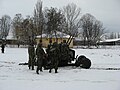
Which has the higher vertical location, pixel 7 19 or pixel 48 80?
pixel 7 19

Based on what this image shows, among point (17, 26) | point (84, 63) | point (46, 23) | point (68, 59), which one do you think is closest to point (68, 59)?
point (68, 59)

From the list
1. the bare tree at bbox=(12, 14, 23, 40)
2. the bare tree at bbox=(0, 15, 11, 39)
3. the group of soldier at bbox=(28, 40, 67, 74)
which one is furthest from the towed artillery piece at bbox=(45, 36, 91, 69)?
the bare tree at bbox=(0, 15, 11, 39)

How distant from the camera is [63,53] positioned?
Result: 16281 millimetres

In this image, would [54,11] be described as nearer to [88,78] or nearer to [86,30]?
[86,30]

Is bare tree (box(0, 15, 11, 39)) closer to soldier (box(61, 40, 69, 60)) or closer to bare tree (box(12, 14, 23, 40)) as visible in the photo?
bare tree (box(12, 14, 23, 40))

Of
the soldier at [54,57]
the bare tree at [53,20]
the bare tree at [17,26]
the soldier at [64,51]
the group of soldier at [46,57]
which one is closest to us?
the group of soldier at [46,57]

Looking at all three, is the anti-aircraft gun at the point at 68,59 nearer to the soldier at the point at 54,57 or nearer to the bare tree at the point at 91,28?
the soldier at the point at 54,57

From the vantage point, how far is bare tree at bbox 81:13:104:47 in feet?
268

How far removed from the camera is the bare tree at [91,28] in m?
81.6

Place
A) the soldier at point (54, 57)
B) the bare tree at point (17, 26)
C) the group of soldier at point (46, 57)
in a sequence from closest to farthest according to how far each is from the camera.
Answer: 1. the group of soldier at point (46, 57)
2. the soldier at point (54, 57)
3. the bare tree at point (17, 26)

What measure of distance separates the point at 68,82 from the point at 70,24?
5068 centimetres

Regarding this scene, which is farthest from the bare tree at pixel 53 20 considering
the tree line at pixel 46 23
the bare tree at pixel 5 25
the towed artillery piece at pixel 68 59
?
the towed artillery piece at pixel 68 59

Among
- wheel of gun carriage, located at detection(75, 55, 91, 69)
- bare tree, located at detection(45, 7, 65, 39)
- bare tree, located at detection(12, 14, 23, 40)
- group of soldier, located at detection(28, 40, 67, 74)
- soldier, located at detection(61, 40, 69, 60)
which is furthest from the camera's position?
bare tree, located at detection(12, 14, 23, 40)

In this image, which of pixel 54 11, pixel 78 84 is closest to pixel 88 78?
pixel 78 84
